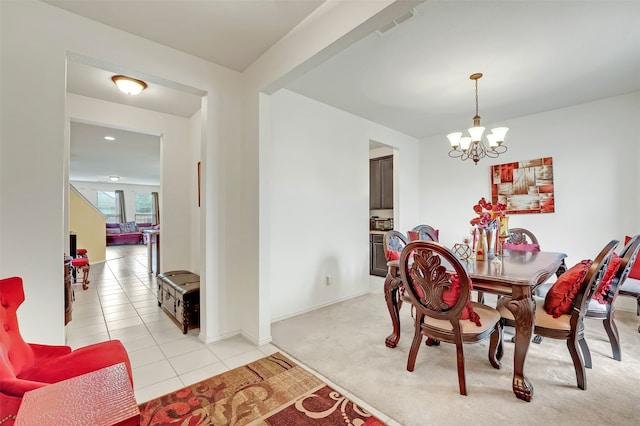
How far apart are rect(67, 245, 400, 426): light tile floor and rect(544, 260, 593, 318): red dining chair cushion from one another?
1.38m

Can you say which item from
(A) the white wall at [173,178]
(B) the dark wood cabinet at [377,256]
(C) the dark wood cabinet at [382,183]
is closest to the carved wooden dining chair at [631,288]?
(B) the dark wood cabinet at [377,256]

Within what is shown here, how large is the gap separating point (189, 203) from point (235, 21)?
2.85 meters

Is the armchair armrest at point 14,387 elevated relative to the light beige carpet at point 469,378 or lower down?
elevated

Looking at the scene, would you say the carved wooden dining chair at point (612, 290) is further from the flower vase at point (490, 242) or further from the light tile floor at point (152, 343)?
the light tile floor at point (152, 343)

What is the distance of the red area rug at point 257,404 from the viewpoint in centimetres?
160

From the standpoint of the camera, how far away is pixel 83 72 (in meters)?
2.81

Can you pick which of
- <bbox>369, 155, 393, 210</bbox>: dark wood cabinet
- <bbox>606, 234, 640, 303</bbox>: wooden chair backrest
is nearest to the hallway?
<bbox>606, 234, 640, 303</bbox>: wooden chair backrest

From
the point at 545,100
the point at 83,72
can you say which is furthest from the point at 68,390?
the point at 545,100

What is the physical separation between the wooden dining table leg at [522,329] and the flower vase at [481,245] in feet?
2.55

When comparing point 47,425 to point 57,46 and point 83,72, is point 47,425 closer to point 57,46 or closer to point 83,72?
point 57,46

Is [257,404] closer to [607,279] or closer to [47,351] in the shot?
[47,351]

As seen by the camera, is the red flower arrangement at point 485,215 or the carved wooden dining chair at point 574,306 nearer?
the carved wooden dining chair at point 574,306

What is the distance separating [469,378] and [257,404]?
58.6 inches

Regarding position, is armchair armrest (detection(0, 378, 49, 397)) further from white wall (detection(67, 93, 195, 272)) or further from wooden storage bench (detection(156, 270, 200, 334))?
white wall (detection(67, 93, 195, 272))
